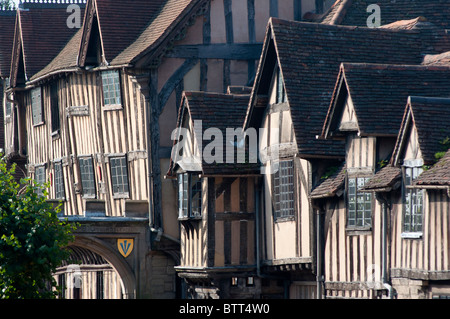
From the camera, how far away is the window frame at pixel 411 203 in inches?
785

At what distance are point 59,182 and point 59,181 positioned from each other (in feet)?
0.11

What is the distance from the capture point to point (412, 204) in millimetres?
20266

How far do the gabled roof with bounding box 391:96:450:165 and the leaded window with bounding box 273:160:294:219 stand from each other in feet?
14.9

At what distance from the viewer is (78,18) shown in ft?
130

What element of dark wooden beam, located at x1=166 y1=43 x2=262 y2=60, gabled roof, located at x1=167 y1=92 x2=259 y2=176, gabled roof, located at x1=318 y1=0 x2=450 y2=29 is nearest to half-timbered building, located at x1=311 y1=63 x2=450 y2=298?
gabled roof, located at x1=167 y1=92 x2=259 y2=176

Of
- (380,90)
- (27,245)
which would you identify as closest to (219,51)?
(380,90)

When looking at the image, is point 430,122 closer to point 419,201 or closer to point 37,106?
point 419,201

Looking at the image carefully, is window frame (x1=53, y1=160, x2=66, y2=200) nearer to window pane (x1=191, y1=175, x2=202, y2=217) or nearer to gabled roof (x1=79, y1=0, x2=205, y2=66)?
gabled roof (x1=79, y1=0, x2=205, y2=66)

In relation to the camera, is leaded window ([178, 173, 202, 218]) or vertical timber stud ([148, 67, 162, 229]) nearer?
leaded window ([178, 173, 202, 218])

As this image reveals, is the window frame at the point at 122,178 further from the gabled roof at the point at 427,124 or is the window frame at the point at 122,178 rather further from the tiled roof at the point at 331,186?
the gabled roof at the point at 427,124

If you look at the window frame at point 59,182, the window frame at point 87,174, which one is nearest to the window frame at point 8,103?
the window frame at point 59,182

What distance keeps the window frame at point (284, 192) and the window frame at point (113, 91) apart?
8174mm

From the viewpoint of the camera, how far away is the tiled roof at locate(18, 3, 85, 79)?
38.0 m

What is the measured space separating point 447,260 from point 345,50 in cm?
761
